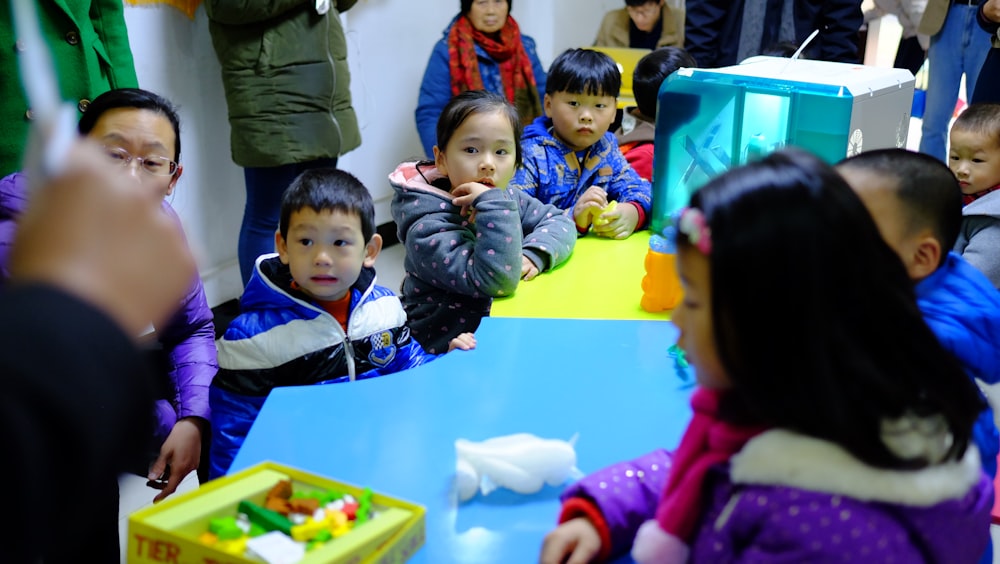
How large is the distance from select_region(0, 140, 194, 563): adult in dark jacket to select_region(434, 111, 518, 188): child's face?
134 cm

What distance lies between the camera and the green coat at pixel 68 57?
1929 mm

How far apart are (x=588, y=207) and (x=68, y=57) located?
4.00 feet

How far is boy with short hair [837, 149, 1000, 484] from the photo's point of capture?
1.20 m

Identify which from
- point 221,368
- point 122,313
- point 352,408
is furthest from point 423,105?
point 122,313

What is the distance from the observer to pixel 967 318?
120 centimetres

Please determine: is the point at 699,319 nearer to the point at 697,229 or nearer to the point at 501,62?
the point at 697,229

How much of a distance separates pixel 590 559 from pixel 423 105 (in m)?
3.30

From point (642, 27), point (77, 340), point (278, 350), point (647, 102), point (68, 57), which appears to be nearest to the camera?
point (77, 340)

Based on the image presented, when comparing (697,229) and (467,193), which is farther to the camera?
(467,193)

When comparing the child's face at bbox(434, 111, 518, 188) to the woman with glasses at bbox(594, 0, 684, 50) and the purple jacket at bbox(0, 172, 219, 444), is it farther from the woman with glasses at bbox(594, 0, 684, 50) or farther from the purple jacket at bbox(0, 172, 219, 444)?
the woman with glasses at bbox(594, 0, 684, 50)

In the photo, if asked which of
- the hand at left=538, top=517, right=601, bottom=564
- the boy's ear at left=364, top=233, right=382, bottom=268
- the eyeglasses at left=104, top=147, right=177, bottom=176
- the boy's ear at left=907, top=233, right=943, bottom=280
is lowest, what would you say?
the hand at left=538, top=517, right=601, bottom=564

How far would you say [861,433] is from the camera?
75 centimetres

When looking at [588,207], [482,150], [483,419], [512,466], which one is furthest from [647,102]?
[512,466]

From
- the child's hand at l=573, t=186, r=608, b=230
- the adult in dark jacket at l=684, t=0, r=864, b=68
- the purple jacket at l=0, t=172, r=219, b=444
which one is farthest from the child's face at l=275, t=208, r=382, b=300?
the adult in dark jacket at l=684, t=0, r=864, b=68
